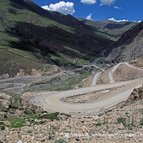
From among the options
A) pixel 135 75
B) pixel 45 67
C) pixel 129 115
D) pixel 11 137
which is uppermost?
pixel 45 67

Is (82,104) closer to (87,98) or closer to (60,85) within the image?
(87,98)

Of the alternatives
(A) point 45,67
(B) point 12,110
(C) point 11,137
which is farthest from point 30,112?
(A) point 45,67

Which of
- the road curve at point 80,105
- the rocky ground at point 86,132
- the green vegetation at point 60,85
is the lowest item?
the rocky ground at point 86,132

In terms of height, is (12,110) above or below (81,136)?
above

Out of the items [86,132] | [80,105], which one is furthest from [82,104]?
[86,132]

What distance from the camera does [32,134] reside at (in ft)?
58.5

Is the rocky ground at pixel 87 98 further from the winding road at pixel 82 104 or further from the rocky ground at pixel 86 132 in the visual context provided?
the rocky ground at pixel 86 132

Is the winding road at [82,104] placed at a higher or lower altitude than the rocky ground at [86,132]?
higher

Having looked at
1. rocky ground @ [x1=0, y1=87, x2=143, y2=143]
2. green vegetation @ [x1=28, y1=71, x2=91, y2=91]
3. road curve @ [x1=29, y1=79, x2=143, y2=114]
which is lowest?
rocky ground @ [x1=0, y1=87, x2=143, y2=143]

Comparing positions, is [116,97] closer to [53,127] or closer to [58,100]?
[58,100]

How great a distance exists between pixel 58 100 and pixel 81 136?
46.2 metres

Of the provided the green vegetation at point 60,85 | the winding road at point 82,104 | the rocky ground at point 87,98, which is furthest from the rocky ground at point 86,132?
the green vegetation at point 60,85

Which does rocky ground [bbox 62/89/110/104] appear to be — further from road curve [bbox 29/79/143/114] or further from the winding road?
road curve [bbox 29/79/143/114]

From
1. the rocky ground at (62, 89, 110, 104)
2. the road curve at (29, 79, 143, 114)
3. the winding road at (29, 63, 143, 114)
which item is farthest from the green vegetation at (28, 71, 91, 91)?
the rocky ground at (62, 89, 110, 104)
